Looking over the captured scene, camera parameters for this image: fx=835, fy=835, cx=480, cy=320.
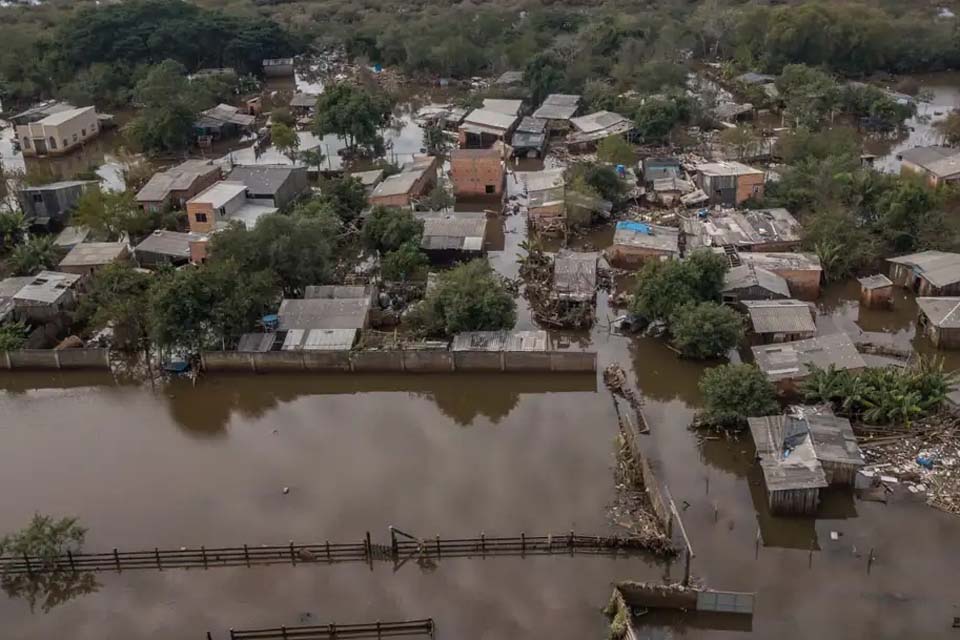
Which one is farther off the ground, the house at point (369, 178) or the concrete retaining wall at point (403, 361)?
the house at point (369, 178)

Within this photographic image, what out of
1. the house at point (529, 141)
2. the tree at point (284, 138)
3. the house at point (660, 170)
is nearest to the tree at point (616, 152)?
the house at point (660, 170)

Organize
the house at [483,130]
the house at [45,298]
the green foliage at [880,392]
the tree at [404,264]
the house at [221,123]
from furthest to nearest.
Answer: the house at [221,123]
the house at [483,130]
the tree at [404,264]
the house at [45,298]
the green foliage at [880,392]

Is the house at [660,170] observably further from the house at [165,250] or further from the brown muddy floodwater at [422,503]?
the house at [165,250]

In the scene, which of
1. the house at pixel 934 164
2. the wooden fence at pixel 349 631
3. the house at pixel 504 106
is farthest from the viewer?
the house at pixel 504 106

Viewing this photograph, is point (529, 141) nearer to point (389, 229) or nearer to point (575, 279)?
point (389, 229)

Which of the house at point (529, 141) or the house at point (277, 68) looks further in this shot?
the house at point (277, 68)

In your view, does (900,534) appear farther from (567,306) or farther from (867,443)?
(567,306)

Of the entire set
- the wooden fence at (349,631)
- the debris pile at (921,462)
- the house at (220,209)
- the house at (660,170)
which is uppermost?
the house at (220,209)
